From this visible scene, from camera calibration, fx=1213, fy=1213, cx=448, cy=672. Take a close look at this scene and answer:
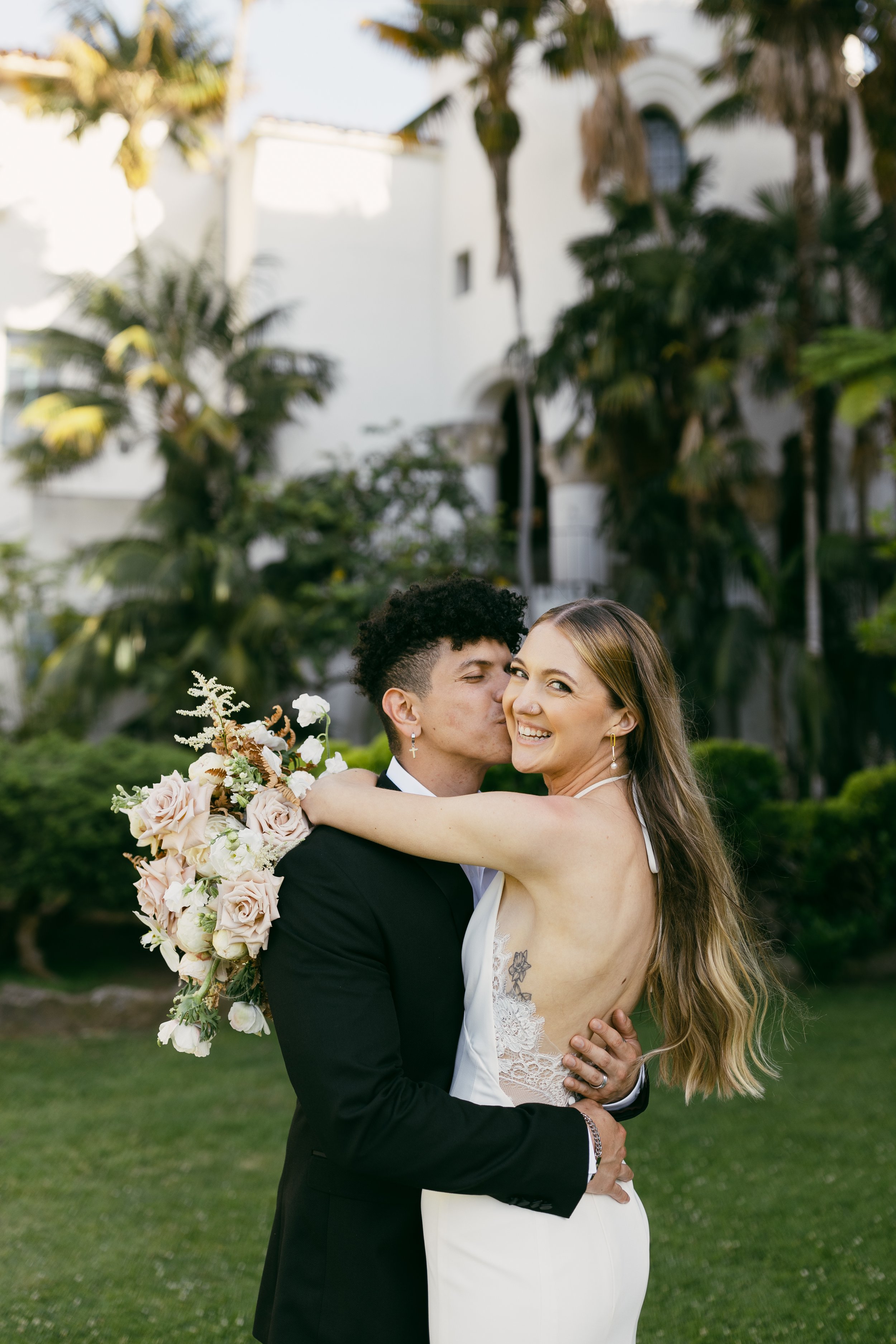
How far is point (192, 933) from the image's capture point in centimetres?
241

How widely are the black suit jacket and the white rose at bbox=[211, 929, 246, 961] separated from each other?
0.22ft

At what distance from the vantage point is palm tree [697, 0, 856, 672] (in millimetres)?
13086

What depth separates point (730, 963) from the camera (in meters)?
2.71

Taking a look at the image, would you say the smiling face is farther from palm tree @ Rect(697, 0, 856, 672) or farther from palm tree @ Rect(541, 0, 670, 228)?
palm tree @ Rect(541, 0, 670, 228)

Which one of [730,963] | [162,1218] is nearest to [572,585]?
[162,1218]

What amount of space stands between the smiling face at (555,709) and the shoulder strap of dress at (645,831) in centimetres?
13

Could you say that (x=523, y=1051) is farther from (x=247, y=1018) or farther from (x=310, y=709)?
(x=310, y=709)

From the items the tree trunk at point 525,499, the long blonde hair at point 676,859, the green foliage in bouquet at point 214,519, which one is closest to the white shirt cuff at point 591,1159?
the long blonde hair at point 676,859

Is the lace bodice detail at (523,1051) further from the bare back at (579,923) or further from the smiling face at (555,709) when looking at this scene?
the smiling face at (555,709)

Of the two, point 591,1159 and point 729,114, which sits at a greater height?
point 729,114

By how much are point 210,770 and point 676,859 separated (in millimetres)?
1010

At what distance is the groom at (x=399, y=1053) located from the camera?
2.17 m

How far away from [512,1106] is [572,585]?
1447 centimetres

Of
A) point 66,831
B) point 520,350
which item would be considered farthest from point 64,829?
point 520,350
